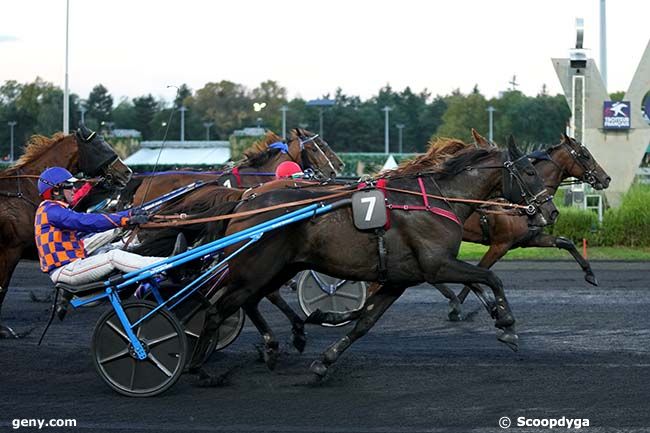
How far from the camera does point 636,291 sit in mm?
12008

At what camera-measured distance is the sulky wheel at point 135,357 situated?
612 centimetres

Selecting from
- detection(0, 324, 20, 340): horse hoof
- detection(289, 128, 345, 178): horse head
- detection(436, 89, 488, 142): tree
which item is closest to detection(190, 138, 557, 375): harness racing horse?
detection(0, 324, 20, 340): horse hoof

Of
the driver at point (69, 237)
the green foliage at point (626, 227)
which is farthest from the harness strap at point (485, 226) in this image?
the green foliage at point (626, 227)

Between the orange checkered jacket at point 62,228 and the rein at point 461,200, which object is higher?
the rein at point 461,200

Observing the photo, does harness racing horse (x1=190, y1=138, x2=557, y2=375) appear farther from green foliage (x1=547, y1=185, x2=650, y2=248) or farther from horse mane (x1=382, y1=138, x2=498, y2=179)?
green foliage (x1=547, y1=185, x2=650, y2=248)

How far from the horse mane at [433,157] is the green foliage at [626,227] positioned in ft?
29.0

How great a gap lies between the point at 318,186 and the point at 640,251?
11.4 metres

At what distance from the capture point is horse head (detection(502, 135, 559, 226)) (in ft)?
24.3

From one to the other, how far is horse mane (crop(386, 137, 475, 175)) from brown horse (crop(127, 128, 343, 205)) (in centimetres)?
195

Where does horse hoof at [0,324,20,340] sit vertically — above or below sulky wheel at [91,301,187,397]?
below

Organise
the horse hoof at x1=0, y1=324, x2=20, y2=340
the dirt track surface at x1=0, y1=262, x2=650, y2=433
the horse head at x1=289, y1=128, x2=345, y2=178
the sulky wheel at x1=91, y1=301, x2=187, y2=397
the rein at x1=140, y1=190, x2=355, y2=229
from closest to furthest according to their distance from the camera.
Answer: the dirt track surface at x1=0, y1=262, x2=650, y2=433
the sulky wheel at x1=91, y1=301, x2=187, y2=397
the rein at x1=140, y1=190, x2=355, y2=229
the horse hoof at x1=0, y1=324, x2=20, y2=340
the horse head at x1=289, y1=128, x2=345, y2=178

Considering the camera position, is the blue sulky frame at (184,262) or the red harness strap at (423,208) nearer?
the blue sulky frame at (184,262)

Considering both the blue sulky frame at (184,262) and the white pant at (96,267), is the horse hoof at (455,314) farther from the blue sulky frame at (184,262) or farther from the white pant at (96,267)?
the white pant at (96,267)

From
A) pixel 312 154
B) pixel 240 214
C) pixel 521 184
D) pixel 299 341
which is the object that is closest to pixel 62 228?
pixel 240 214
